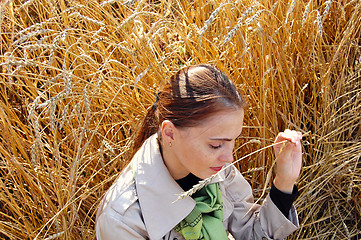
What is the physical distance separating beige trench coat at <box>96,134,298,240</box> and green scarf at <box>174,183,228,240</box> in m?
0.03

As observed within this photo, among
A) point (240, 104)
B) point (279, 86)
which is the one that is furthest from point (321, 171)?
point (240, 104)

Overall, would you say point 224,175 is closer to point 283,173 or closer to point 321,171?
point 283,173

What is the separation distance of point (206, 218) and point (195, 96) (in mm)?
416

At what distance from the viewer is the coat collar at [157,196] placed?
1390 millimetres

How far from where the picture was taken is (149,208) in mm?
1394

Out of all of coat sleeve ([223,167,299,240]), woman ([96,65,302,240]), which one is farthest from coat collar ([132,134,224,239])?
coat sleeve ([223,167,299,240])

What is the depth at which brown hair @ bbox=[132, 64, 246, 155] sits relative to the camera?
4.36 feet

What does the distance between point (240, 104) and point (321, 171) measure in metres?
0.65

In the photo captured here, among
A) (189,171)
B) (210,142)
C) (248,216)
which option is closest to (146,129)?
(189,171)

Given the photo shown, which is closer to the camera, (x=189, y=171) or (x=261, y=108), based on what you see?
(x=189, y=171)

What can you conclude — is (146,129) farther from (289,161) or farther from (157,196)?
(289,161)

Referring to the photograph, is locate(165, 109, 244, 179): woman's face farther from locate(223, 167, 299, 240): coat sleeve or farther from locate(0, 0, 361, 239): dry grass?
locate(0, 0, 361, 239): dry grass

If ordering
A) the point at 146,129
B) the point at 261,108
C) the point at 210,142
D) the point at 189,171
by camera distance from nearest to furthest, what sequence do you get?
the point at 210,142
the point at 189,171
the point at 146,129
the point at 261,108

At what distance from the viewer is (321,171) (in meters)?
1.86
